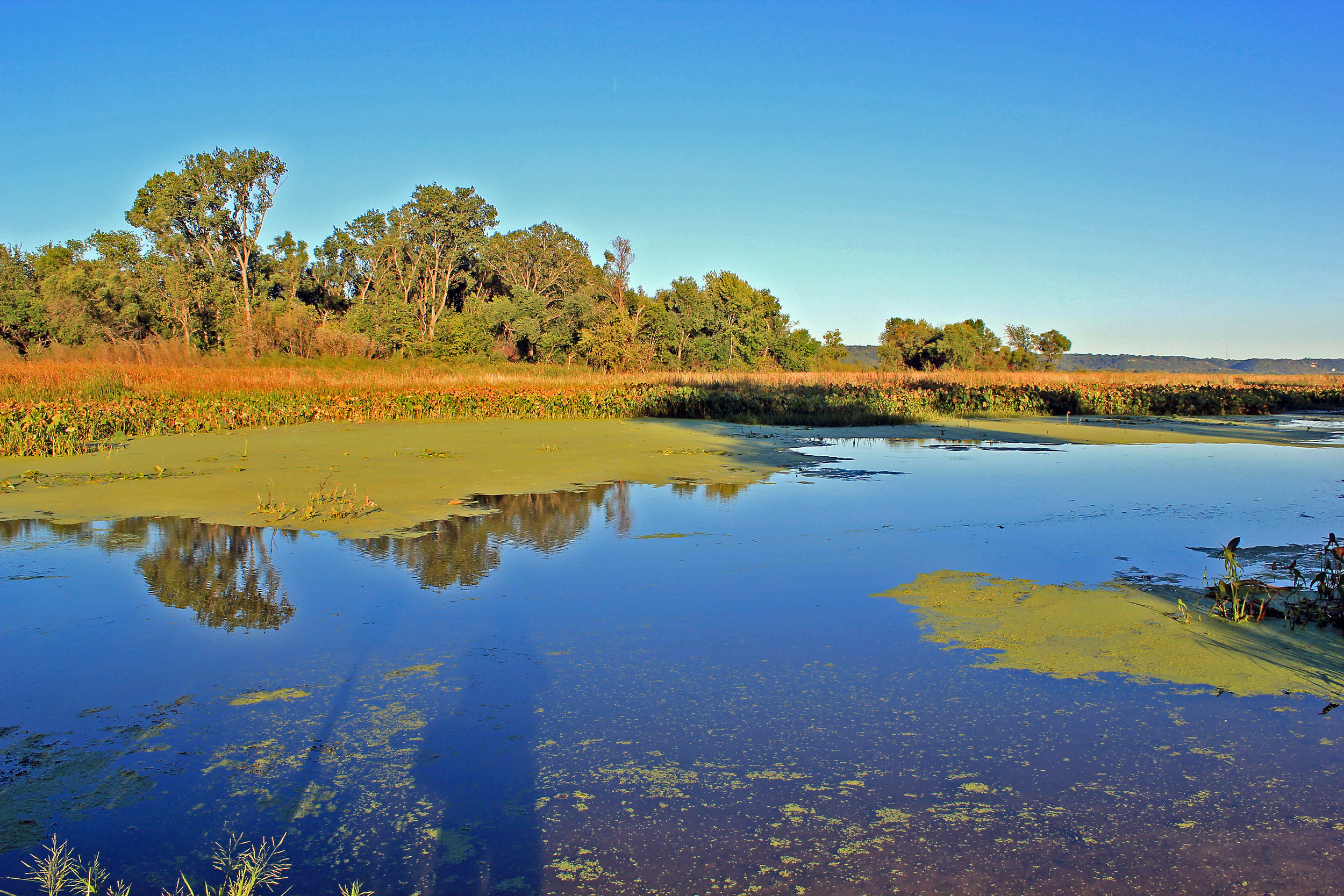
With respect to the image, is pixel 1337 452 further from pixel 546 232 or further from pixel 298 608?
pixel 546 232

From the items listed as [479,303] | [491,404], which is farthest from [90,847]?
[479,303]

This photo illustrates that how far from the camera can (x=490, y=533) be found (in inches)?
236

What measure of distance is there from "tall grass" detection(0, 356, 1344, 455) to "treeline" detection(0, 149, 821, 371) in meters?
8.83

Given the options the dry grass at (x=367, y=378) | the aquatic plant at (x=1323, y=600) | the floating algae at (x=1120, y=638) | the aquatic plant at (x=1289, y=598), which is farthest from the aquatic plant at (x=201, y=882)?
the dry grass at (x=367, y=378)

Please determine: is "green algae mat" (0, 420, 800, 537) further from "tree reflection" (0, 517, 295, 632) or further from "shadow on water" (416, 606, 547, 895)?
"shadow on water" (416, 606, 547, 895)

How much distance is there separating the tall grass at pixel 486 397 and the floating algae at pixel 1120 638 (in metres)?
10.2

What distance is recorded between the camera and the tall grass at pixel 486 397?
12820 mm

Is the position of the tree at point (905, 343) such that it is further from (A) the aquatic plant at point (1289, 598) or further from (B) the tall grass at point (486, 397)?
(A) the aquatic plant at point (1289, 598)

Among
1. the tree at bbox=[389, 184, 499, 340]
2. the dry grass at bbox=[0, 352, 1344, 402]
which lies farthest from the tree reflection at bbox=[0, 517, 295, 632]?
the tree at bbox=[389, 184, 499, 340]

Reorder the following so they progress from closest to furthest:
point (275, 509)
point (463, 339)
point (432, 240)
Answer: point (275, 509), point (463, 339), point (432, 240)

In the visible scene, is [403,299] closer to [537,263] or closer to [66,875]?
[537,263]

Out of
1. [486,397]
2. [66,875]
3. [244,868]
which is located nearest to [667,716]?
[244,868]

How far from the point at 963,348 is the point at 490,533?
42777mm

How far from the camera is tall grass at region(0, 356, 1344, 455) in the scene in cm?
1282
